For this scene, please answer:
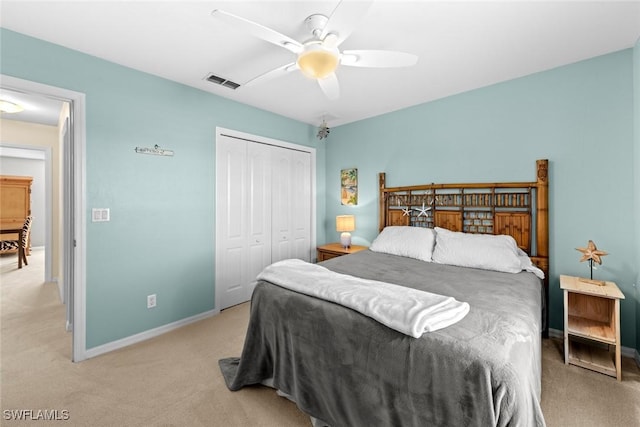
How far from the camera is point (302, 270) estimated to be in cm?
206

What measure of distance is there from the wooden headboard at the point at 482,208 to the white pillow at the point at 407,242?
0.38 meters

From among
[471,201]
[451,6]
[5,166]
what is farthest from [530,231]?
[5,166]

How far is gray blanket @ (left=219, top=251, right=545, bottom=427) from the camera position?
1.07 m

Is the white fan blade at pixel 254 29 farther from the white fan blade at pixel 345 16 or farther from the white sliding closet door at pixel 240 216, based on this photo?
the white sliding closet door at pixel 240 216

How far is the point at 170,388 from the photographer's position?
1.95 m

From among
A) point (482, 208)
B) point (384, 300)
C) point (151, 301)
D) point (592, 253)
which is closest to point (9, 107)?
point (151, 301)

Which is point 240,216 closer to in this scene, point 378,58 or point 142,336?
point 142,336

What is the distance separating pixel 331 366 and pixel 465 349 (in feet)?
2.30

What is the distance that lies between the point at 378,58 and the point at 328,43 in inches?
13.8

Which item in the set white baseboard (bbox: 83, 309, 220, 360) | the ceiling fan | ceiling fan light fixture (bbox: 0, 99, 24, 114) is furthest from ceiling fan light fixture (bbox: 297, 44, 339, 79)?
ceiling fan light fixture (bbox: 0, 99, 24, 114)

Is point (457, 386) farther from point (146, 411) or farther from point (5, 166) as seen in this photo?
point (5, 166)

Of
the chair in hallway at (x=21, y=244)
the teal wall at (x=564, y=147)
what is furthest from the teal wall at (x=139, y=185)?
the chair in hallway at (x=21, y=244)

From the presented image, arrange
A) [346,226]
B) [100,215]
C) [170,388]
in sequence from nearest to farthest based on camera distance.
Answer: [170,388] < [100,215] < [346,226]

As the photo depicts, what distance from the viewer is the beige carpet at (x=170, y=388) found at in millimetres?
1672
